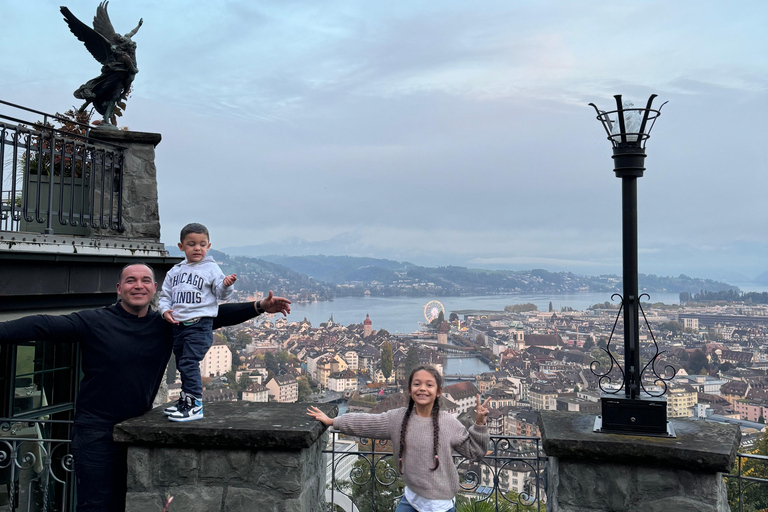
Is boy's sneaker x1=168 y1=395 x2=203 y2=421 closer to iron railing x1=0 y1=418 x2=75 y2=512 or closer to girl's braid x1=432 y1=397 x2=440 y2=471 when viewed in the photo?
girl's braid x1=432 y1=397 x2=440 y2=471

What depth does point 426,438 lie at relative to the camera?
262 centimetres

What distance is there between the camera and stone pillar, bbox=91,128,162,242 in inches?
205

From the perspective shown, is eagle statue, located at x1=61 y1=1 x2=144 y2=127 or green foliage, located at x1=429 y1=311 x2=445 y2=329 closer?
eagle statue, located at x1=61 y1=1 x2=144 y2=127

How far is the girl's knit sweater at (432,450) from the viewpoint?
256 centimetres

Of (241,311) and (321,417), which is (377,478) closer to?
(321,417)

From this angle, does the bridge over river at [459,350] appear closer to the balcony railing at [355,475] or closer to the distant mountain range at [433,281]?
the balcony railing at [355,475]

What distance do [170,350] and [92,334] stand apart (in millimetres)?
359

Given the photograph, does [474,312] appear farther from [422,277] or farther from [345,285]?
[345,285]

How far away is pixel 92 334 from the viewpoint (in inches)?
100

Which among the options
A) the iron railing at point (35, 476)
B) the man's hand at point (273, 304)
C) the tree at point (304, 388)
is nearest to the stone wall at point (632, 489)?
the man's hand at point (273, 304)

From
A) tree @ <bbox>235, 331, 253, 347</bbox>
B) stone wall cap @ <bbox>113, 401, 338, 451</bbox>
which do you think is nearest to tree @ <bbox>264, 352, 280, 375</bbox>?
tree @ <bbox>235, 331, 253, 347</bbox>

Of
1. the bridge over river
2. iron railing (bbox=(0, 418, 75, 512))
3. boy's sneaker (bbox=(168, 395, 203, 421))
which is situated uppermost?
boy's sneaker (bbox=(168, 395, 203, 421))

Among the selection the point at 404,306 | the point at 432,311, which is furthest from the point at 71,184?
the point at 404,306

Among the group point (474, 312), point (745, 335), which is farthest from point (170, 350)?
point (474, 312)
